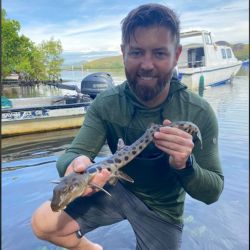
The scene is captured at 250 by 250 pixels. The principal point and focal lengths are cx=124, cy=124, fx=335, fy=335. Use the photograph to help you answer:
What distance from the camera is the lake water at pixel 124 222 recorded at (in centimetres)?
608

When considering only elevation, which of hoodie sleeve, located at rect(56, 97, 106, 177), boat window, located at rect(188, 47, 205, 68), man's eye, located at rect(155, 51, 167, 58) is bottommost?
hoodie sleeve, located at rect(56, 97, 106, 177)

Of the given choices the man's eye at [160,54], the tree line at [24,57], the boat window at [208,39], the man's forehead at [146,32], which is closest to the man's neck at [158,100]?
the man's eye at [160,54]

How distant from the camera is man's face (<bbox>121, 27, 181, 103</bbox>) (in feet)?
13.7

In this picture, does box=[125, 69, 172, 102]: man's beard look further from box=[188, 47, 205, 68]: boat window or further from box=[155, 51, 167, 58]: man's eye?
box=[188, 47, 205, 68]: boat window

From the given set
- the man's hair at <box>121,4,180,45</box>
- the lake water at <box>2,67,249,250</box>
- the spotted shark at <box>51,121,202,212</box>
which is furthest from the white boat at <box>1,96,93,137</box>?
the spotted shark at <box>51,121,202,212</box>

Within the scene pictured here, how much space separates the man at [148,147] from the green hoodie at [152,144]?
13 mm

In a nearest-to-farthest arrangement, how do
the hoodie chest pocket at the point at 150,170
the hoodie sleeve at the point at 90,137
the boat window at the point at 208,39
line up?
1. the hoodie sleeve at the point at 90,137
2. the hoodie chest pocket at the point at 150,170
3. the boat window at the point at 208,39

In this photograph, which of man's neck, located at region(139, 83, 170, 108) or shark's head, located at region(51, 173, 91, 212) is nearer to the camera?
shark's head, located at region(51, 173, 91, 212)

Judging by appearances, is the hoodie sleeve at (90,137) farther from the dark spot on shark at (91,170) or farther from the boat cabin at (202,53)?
the boat cabin at (202,53)

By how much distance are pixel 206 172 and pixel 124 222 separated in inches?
131

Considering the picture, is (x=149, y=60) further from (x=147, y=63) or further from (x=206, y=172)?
(x=206, y=172)

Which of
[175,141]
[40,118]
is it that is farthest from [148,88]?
[40,118]

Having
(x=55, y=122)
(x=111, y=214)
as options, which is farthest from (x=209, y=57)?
(x=111, y=214)

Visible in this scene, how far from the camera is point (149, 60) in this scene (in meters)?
4.14
